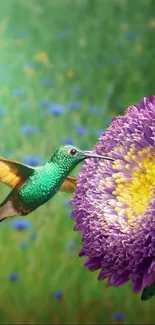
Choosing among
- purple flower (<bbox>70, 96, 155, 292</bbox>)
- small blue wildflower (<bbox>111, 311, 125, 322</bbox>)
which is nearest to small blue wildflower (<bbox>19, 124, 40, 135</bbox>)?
small blue wildflower (<bbox>111, 311, 125, 322</bbox>)

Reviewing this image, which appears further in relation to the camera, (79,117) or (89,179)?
(79,117)

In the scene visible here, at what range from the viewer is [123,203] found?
0.41 metres

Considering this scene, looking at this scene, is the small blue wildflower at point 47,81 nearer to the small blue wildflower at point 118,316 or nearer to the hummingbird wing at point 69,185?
the small blue wildflower at point 118,316

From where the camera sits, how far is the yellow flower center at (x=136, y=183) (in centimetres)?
39

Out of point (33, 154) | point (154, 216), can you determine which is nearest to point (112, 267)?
point (154, 216)

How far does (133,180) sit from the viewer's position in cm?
41

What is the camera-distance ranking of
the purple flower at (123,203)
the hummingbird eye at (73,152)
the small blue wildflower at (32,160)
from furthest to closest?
the small blue wildflower at (32,160), the hummingbird eye at (73,152), the purple flower at (123,203)

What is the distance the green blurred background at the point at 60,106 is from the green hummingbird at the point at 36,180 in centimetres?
88

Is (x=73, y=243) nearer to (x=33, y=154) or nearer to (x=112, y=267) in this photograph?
(x=33, y=154)

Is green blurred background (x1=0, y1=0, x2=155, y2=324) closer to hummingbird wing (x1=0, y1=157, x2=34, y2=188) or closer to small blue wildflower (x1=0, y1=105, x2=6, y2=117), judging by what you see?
small blue wildflower (x1=0, y1=105, x2=6, y2=117)

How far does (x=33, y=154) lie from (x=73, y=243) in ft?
0.70

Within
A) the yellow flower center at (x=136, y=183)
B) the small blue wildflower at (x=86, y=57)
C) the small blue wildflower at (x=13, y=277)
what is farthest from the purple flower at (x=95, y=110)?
the yellow flower center at (x=136, y=183)

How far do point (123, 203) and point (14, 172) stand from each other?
5.6 inches

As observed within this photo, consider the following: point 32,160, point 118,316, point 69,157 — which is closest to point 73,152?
point 69,157
